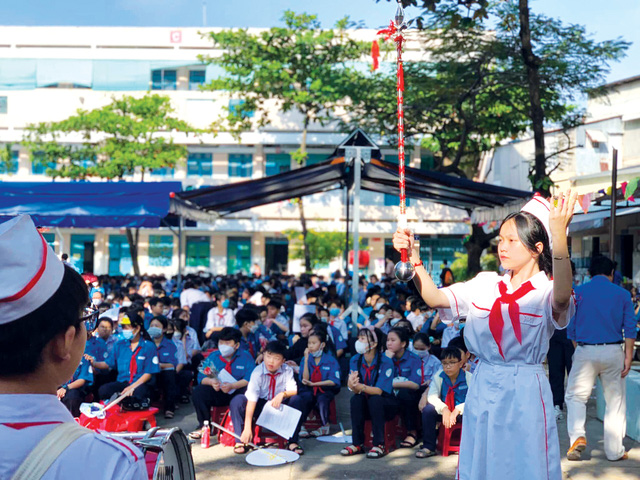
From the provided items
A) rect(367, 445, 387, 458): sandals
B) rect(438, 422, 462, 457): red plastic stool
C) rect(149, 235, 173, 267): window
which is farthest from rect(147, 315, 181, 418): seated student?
rect(149, 235, 173, 267): window

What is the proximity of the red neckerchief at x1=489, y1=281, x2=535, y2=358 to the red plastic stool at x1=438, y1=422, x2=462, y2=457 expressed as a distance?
11.4ft

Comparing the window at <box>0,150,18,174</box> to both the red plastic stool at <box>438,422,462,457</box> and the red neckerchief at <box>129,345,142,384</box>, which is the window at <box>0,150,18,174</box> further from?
the red plastic stool at <box>438,422,462,457</box>

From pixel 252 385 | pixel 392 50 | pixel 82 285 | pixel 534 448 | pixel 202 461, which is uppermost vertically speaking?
pixel 392 50

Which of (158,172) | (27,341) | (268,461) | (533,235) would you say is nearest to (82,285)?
(27,341)

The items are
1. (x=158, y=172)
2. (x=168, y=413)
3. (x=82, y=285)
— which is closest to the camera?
(x=82, y=285)

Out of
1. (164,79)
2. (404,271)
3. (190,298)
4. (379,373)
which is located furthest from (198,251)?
(404,271)

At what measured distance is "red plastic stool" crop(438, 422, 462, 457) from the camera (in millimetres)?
6348

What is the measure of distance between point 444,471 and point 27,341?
16.8ft

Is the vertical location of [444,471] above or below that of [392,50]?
below

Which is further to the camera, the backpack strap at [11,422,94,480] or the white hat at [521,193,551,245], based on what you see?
the white hat at [521,193,551,245]

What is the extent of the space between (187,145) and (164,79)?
3661 millimetres

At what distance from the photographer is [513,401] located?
10.1 feet

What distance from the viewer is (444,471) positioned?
5.93m

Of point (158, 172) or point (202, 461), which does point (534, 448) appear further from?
point (158, 172)
